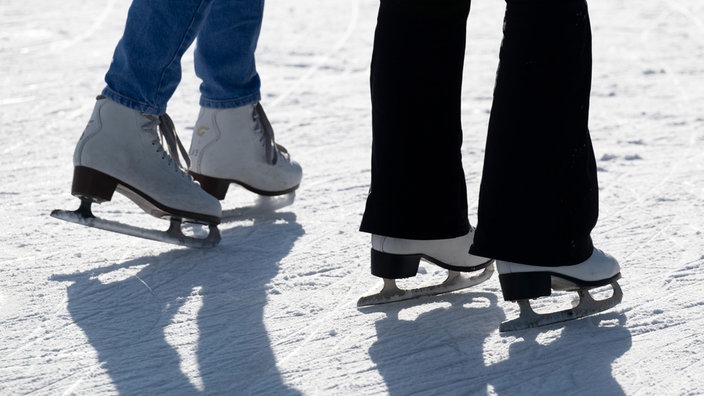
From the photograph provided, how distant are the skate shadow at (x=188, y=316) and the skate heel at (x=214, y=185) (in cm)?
11

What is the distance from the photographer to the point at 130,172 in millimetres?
2195

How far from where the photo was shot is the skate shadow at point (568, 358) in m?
1.62

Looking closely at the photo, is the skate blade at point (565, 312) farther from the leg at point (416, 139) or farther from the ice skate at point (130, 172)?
the ice skate at point (130, 172)

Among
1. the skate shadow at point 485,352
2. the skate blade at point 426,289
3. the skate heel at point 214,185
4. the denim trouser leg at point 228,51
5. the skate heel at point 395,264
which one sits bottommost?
the skate heel at point 214,185

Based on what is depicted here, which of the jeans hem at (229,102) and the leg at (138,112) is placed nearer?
the leg at (138,112)

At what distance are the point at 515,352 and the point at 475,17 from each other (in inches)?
162

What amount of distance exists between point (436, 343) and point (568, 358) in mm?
202

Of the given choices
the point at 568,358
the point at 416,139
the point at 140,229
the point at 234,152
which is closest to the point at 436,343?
the point at 568,358

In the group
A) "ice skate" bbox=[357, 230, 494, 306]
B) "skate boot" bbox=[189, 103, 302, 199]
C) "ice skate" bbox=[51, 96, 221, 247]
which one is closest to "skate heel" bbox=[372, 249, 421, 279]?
"ice skate" bbox=[357, 230, 494, 306]

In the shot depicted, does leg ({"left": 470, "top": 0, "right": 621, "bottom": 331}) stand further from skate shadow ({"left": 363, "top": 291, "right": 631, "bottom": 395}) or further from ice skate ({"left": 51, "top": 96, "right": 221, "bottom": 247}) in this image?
ice skate ({"left": 51, "top": 96, "right": 221, "bottom": 247})

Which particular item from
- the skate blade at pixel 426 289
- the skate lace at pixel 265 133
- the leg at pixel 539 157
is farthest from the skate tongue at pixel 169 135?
the leg at pixel 539 157

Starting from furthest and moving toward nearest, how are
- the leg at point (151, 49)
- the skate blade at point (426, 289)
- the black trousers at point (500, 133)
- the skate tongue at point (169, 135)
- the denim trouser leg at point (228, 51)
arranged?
1. the denim trouser leg at point (228, 51)
2. the skate tongue at point (169, 135)
3. the leg at point (151, 49)
4. the skate blade at point (426, 289)
5. the black trousers at point (500, 133)

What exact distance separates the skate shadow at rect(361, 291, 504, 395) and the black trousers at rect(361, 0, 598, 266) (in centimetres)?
13

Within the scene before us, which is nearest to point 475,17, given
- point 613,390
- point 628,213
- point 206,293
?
point 628,213
